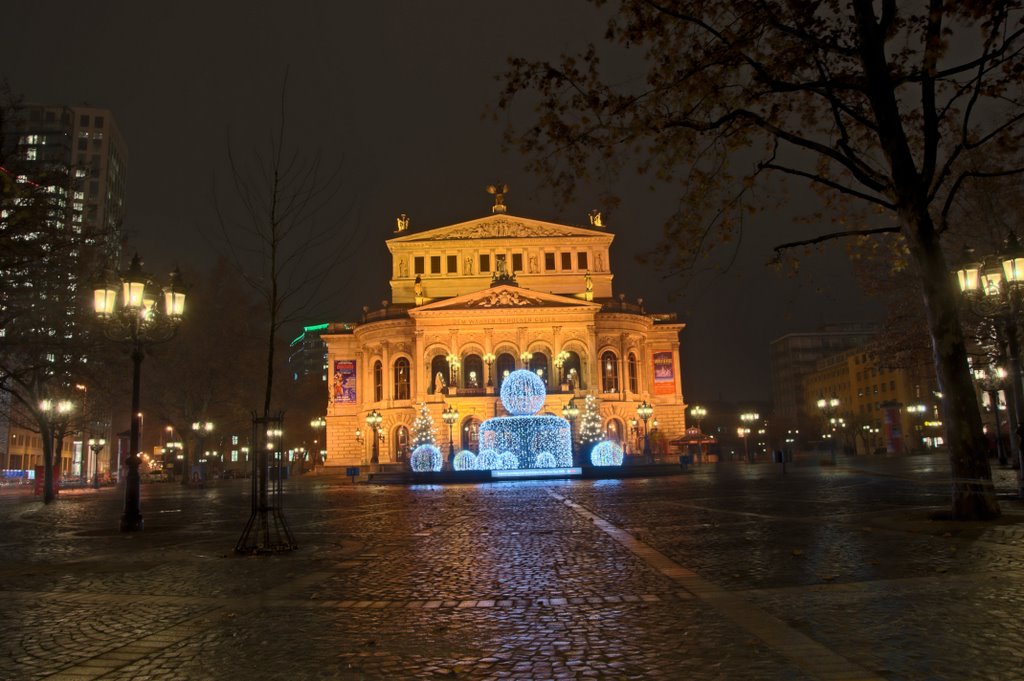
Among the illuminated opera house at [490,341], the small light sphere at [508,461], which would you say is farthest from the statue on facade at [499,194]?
the small light sphere at [508,461]

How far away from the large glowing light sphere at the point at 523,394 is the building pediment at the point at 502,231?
3388 cm

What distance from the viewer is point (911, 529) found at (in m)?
10.8

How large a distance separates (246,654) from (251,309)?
4800 cm

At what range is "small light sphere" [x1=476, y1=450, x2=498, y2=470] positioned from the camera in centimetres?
3916

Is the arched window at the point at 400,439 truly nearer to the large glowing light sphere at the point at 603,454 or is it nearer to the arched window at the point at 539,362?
the arched window at the point at 539,362

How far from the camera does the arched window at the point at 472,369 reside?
6316 centimetres

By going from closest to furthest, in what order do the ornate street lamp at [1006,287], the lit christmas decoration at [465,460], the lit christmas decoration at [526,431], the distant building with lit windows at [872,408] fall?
the ornate street lamp at [1006,287] < the lit christmas decoration at [526,431] < the lit christmas decoration at [465,460] < the distant building with lit windows at [872,408]

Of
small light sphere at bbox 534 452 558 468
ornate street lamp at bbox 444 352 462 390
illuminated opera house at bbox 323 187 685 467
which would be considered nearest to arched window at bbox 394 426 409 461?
illuminated opera house at bbox 323 187 685 467

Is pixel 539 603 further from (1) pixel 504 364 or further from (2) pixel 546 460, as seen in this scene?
(1) pixel 504 364

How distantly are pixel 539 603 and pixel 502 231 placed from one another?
214 ft

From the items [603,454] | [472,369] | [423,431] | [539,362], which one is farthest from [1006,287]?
[472,369]

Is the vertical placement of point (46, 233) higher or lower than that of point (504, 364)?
lower

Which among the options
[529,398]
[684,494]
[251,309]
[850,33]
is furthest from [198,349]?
[850,33]

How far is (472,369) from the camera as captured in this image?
212 feet
